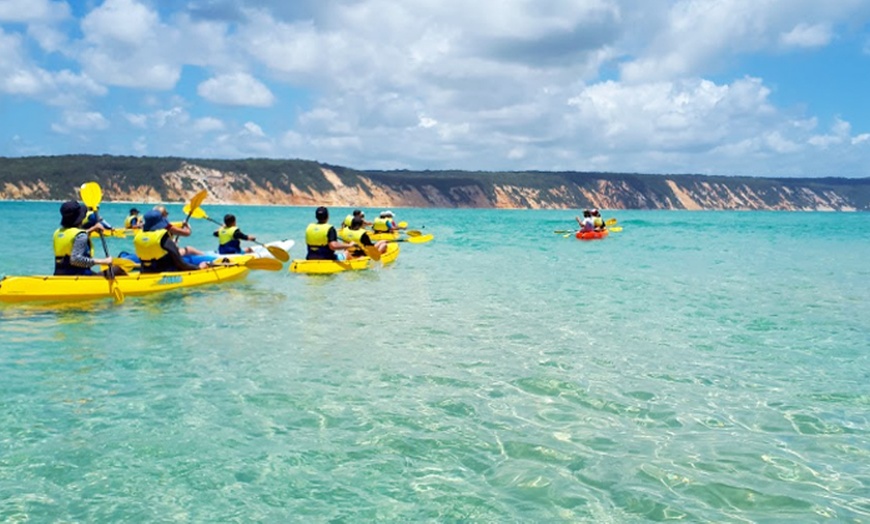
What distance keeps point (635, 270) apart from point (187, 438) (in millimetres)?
17253

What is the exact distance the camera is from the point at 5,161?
136m

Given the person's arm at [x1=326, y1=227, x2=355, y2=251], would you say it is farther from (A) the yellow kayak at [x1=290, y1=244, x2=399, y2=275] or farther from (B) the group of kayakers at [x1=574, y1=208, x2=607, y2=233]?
(B) the group of kayakers at [x1=574, y1=208, x2=607, y2=233]

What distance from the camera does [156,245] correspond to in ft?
46.8

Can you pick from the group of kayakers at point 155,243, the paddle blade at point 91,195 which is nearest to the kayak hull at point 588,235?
the group of kayakers at point 155,243

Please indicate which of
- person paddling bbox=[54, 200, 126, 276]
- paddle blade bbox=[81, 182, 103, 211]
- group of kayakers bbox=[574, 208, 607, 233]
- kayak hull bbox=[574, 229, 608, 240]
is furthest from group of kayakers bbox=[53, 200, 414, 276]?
group of kayakers bbox=[574, 208, 607, 233]

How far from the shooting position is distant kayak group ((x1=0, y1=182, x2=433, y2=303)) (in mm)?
12656

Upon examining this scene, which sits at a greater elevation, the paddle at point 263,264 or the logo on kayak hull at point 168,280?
the paddle at point 263,264

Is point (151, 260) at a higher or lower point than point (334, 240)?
lower

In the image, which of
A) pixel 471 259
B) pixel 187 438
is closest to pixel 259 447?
pixel 187 438

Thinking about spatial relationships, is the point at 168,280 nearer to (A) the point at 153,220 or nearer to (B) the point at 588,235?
(A) the point at 153,220

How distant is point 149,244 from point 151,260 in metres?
0.41

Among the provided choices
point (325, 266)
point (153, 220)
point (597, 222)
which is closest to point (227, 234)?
point (325, 266)

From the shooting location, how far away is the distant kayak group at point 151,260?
41.5 ft

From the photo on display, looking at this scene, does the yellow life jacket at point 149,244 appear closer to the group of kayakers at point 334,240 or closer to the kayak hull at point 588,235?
the group of kayakers at point 334,240
